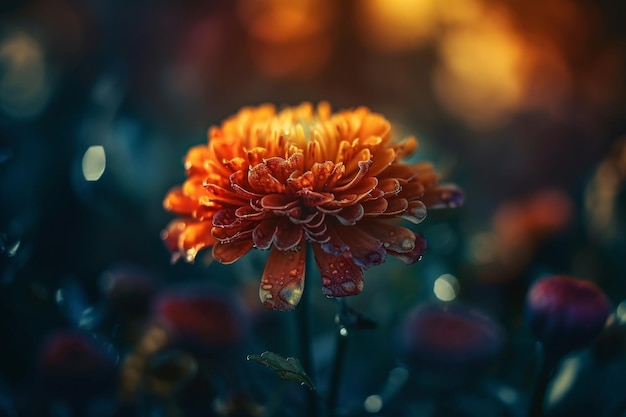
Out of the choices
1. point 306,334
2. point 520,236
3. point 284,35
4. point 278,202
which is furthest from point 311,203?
point 284,35

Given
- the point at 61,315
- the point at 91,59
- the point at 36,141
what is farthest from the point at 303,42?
the point at 61,315

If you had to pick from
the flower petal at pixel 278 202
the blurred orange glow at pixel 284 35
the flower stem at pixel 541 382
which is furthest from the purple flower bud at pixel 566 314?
the blurred orange glow at pixel 284 35

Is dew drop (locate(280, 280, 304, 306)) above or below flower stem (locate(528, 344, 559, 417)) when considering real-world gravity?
above

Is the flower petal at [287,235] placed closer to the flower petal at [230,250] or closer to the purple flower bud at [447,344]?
the flower petal at [230,250]

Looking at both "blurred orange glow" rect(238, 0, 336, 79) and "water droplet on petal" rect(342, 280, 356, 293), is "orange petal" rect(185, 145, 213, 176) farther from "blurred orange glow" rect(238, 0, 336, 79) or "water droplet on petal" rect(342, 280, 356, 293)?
"blurred orange glow" rect(238, 0, 336, 79)

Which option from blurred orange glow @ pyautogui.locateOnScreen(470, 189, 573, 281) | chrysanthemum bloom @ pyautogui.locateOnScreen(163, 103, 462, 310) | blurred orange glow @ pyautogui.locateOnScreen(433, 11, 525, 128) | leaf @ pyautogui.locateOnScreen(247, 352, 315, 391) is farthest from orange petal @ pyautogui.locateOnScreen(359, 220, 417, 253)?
blurred orange glow @ pyautogui.locateOnScreen(433, 11, 525, 128)

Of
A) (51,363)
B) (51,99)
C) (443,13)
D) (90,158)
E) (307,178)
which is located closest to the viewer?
(307,178)

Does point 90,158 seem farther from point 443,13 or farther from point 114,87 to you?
point 443,13
